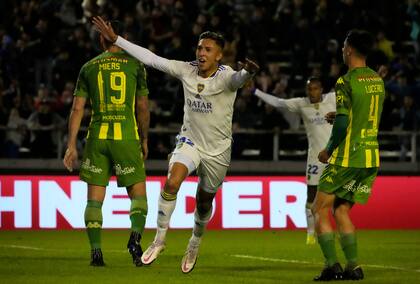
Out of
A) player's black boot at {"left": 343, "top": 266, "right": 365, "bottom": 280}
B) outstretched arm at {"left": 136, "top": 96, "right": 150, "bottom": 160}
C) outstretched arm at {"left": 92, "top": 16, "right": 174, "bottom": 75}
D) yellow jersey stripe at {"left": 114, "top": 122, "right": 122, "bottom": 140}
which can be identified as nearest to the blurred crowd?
outstretched arm at {"left": 136, "top": 96, "right": 150, "bottom": 160}

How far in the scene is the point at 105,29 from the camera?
37.3ft

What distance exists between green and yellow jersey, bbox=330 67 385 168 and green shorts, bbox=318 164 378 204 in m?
0.06

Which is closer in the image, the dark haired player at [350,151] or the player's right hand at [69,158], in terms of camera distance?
the dark haired player at [350,151]

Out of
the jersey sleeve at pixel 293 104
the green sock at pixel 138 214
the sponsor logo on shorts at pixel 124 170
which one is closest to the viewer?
the green sock at pixel 138 214

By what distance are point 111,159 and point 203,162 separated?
110 centimetres

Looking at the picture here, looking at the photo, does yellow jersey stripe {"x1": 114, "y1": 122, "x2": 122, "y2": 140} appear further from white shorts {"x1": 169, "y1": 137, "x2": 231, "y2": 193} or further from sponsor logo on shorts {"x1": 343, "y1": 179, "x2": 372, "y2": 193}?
sponsor logo on shorts {"x1": 343, "y1": 179, "x2": 372, "y2": 193}

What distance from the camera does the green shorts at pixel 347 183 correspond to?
10.7m

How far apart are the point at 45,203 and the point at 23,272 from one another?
7105 millimetres

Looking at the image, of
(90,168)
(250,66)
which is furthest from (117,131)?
(250,66)

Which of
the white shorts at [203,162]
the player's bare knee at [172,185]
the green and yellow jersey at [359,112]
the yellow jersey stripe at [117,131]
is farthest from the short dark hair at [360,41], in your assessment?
the yellow jersey stripe at [117,131]

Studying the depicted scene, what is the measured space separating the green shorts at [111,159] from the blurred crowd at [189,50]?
8.07m

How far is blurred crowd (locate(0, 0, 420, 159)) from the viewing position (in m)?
Answer: 21.0

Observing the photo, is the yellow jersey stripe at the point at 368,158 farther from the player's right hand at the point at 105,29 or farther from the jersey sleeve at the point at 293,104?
the jersey sleeve at the point at 293,104

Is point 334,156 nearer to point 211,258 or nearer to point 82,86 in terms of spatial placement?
point 82,86
